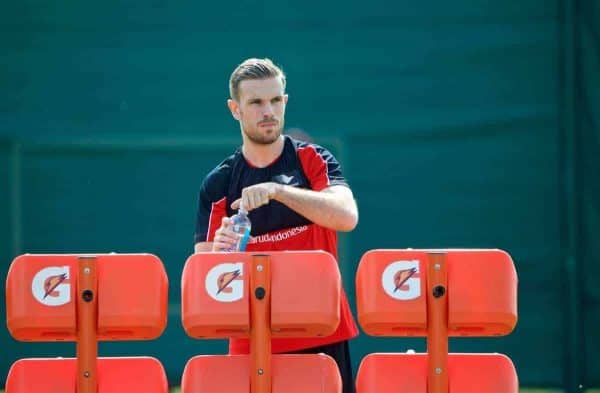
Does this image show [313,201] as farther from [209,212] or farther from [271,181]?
[209,212]

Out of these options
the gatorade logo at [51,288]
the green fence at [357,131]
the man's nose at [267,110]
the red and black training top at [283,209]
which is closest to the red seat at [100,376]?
the gatorade logo at [51,288]

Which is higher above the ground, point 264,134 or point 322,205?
point 264,134

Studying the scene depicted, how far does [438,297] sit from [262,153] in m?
0.94

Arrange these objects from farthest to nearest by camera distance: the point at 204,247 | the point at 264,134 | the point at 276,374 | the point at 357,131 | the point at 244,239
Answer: the point at 357,131 < the point at 204,247 < the point at 264,134 < the point at 244,239 < the point at 276,374

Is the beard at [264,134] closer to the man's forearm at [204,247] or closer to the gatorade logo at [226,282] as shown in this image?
the man's forearm at [204,247]

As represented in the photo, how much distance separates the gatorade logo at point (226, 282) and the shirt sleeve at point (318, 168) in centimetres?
61

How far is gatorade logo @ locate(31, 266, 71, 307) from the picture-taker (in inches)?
191

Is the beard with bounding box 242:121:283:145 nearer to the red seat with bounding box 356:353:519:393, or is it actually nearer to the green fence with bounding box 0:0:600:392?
the red seat with bounding box 356:353:519:393

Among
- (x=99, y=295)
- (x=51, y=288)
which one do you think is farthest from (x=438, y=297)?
(x=51, y=288)

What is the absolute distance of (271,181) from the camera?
203 inches

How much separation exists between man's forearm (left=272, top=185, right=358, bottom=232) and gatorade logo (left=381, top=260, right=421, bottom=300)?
30 centimetres

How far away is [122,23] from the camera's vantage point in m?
8.18

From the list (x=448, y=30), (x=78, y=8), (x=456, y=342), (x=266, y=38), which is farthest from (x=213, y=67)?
(x=456, y=342)

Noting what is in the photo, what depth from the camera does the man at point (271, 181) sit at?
16.9 ft
